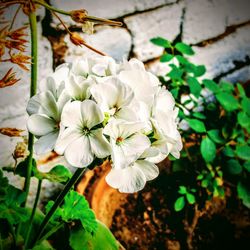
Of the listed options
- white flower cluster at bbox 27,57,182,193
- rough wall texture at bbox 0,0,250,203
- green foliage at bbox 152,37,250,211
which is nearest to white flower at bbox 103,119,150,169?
white flower cluster at bbox 27,57,182,193

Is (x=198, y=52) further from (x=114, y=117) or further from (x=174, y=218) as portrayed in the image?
(x=114, y=117)

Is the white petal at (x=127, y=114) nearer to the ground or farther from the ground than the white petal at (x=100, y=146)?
farther from the ground

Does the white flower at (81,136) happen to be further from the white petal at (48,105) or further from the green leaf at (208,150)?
the green leaf at (208,150)

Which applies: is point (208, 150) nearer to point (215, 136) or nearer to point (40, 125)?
point (215, 136)

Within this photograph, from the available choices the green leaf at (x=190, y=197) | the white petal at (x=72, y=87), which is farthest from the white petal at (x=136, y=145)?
the green leaf at (x=190, y=197)

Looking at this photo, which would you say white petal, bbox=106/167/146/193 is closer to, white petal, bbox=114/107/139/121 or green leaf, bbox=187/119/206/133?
white petal, bbox=114/107/139/121

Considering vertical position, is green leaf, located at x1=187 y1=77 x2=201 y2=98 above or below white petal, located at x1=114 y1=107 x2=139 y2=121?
below
